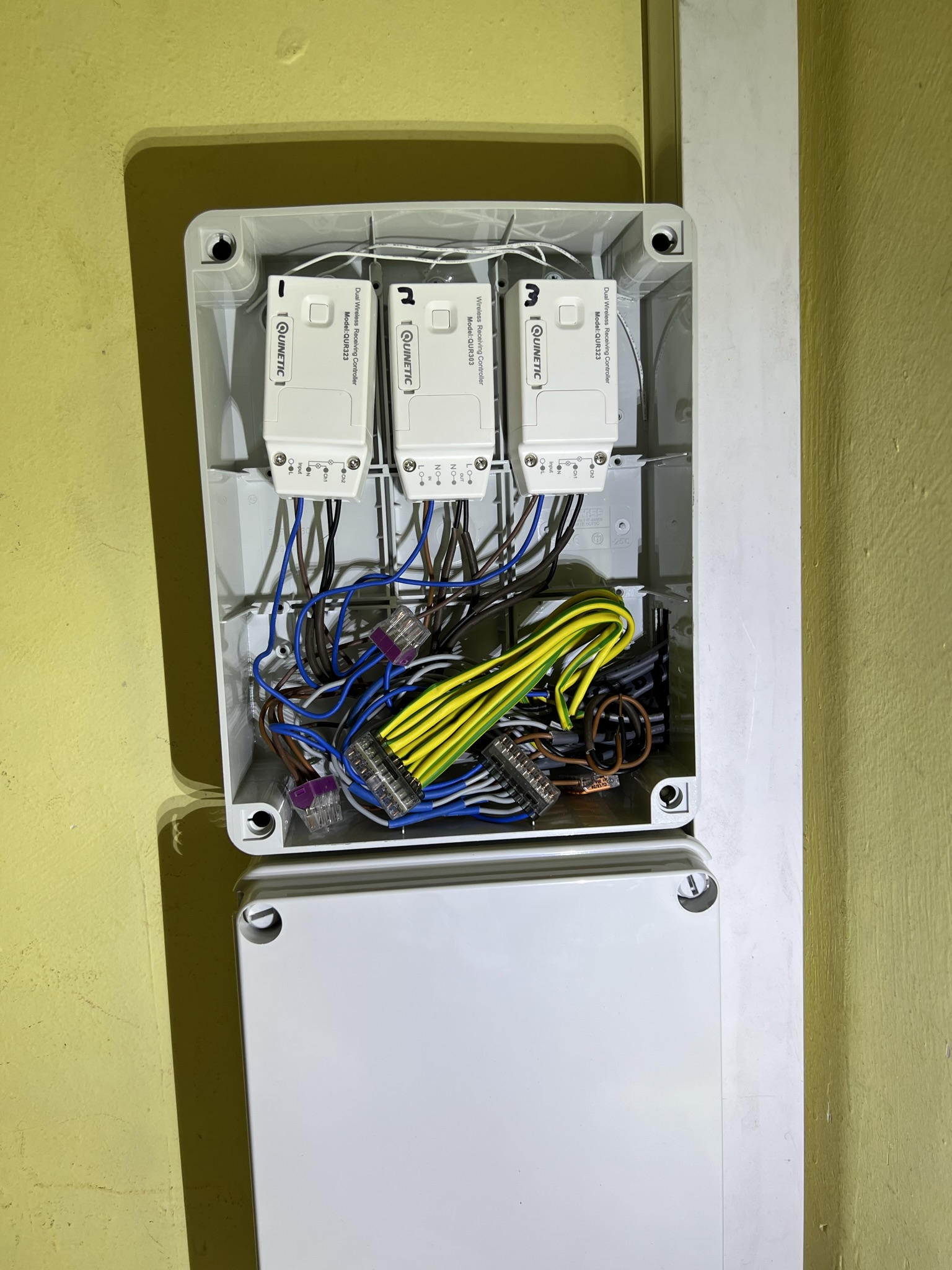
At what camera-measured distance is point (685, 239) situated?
2.42 feet

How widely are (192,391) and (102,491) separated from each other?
0.15 metres

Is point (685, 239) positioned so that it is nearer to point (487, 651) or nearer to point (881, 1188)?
point (487, 651)

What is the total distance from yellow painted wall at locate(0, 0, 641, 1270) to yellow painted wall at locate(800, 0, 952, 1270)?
0.29 meters

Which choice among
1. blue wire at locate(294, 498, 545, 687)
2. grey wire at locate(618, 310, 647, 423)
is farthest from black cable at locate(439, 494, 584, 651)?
grey wire at locate(618, 310, 647, 423)

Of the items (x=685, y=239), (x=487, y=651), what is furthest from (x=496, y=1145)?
(x=685, y=239)

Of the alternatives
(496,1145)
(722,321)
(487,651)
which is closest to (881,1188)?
(496,1145)

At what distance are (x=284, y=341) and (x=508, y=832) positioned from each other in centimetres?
50

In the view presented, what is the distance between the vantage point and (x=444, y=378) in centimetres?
74

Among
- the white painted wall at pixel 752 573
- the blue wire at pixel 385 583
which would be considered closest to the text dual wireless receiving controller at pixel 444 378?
the blue wire at pixel 385 583

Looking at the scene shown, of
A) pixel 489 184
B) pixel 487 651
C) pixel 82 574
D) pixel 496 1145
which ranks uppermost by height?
pixel 489 184

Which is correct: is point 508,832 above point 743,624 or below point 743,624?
below

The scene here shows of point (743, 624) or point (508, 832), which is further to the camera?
point (743, 624)

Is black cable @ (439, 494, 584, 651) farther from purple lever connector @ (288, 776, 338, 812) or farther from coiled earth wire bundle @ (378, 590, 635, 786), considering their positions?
purple lever connector @ (288, 776, 338, 812)

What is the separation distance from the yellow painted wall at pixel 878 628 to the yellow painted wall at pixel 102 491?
0.29m
